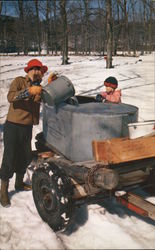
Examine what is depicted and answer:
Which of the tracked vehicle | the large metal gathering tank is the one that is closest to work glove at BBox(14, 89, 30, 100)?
the tracked vehicle

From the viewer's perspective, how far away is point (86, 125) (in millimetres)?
2852

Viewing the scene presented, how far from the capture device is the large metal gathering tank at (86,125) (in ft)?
9.23

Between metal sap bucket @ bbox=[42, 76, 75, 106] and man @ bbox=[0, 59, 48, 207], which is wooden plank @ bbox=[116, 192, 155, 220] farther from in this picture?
man @ bbox=[0, 59, 48, 207]

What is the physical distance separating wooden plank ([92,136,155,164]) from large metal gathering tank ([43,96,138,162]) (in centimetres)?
41

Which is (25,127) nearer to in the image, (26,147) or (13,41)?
(26,147)

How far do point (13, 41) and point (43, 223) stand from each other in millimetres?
53385

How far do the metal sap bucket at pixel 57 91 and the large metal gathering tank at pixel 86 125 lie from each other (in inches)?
3.4

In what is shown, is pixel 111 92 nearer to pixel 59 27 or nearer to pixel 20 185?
pixel 20 185

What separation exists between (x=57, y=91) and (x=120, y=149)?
1112 millimetres

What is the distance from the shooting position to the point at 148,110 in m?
7.48

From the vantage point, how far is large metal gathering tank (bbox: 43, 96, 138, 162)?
281 centimetres

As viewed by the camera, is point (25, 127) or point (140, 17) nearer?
point (25, 127)

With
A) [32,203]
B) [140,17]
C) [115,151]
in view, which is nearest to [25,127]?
[32,203]

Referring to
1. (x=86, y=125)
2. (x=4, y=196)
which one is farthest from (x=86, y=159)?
(x=4, y=196)
